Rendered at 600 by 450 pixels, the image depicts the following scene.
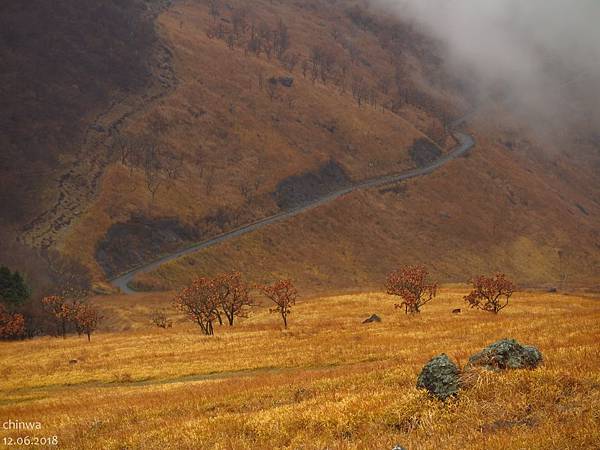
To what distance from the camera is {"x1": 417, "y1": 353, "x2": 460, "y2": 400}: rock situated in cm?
1447

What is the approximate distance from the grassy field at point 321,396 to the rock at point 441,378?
1.14 feet

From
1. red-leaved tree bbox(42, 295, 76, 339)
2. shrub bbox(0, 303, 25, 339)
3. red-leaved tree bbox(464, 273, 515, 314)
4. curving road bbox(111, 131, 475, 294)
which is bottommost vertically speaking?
shrub bbox(0, 303, 25, 339)

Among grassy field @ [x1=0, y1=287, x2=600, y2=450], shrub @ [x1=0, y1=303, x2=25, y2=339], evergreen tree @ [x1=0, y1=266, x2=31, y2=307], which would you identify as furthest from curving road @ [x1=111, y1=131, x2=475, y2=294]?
grassy field @ [x1=0, y1=287, x2=600, y2=450]

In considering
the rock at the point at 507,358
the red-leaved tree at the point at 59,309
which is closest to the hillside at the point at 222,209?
the red-leaved tree at the point at 59,309

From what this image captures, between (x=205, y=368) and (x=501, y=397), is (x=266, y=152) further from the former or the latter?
(x=501, y=397)

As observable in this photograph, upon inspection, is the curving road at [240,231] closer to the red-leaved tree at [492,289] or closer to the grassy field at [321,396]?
the red-leaved tree at [492,289]

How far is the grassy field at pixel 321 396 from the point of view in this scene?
12.6m

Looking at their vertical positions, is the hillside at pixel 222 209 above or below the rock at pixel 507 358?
above

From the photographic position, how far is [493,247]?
180875 mm

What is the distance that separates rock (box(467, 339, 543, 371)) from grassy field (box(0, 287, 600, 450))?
55 centimetres

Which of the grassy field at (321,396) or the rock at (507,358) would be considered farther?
the rock at (507,358)

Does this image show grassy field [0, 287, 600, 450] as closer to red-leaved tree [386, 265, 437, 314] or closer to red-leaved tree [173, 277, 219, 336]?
red-leaved tree [173, 277, 219, 336]

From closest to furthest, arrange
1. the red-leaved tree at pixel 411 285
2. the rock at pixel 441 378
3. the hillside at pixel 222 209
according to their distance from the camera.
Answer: the rock at pixel 441 378
the red-leaved tree at pixel 411 285
the hillside at pixel 222 209

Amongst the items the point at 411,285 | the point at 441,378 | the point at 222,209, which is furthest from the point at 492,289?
the point at 222,209
